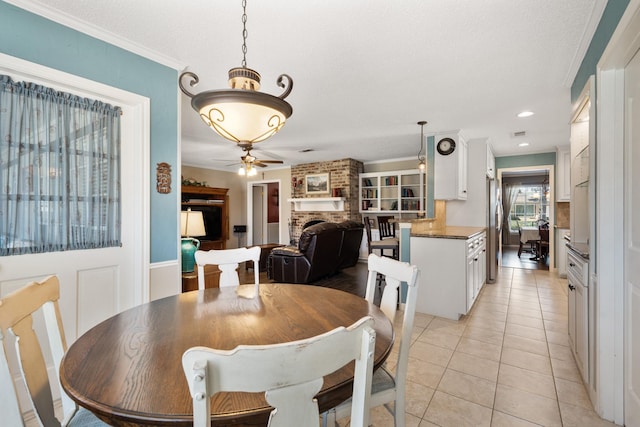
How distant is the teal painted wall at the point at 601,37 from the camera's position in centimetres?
148

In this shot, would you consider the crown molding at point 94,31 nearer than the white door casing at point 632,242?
No

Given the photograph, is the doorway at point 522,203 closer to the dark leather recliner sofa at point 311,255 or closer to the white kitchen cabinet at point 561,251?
the white kitchen cabinet at point 561,251

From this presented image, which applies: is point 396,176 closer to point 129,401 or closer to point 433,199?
point 433,199

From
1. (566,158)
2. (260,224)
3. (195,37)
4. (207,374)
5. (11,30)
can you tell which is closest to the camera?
(207,374)

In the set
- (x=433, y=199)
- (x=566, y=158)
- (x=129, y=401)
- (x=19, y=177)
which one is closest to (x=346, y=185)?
(x=433, y=199)

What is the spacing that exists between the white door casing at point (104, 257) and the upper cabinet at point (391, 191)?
5340 millimetres

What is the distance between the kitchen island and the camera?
126 inches

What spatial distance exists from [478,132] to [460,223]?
Answer: 1442 mm

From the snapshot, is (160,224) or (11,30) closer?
(11,30)

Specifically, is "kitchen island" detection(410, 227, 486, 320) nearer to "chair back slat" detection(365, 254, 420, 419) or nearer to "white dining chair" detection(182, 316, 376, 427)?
"chair back slat" detection(365, 254, 420, 419)

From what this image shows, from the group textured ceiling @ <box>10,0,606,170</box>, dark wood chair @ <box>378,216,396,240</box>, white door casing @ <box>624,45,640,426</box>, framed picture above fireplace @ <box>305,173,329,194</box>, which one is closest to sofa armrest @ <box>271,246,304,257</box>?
dark wood chair @ <box>378,216,396,240</box>

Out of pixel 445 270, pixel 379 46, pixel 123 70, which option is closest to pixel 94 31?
pixel 123 70

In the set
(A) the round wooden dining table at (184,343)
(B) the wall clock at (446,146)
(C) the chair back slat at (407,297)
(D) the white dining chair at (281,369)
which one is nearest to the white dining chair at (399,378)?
(C) the chair back slat at (407,297)

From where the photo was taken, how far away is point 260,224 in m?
8.92
